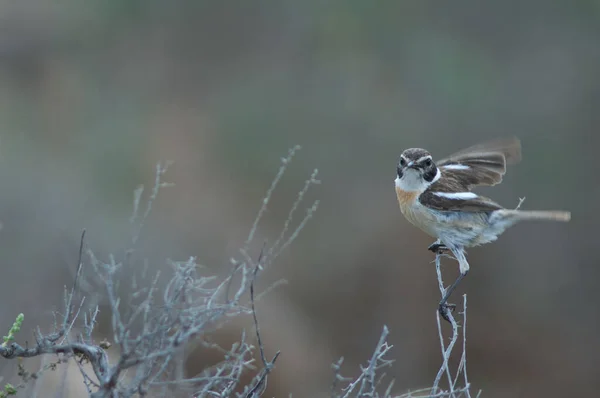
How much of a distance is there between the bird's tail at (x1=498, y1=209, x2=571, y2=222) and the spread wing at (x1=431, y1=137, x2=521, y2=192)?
0.53 meters

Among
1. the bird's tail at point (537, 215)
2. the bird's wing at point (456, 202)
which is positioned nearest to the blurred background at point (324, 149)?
the bird's wing at point (456, 202)

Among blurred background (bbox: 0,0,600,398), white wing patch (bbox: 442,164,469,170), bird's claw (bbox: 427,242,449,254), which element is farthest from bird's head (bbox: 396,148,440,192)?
blurred background (bbox: 0,0,600,398)

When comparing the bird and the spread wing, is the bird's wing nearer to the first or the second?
the bird

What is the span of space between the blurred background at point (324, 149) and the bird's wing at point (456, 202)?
6050 millimetres

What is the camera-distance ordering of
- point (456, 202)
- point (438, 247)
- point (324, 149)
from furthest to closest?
point (324, 149) < point (438, 247) < point (456, 202)

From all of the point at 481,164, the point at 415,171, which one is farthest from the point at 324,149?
the point at 415,171

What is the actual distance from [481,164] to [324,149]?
9795mm

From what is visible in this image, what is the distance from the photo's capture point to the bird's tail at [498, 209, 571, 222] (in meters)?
4.50

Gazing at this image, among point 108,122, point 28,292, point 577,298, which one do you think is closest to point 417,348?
point 577,298

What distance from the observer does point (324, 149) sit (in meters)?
15.6

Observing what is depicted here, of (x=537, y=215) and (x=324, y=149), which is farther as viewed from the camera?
(x=324, y=149)

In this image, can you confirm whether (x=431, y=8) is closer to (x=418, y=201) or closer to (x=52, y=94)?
(x=52, y=94)

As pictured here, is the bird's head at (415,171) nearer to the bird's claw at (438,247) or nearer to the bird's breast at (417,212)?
the bird's breast at (417,212)

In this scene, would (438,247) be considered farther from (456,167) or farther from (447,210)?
(456,167)
